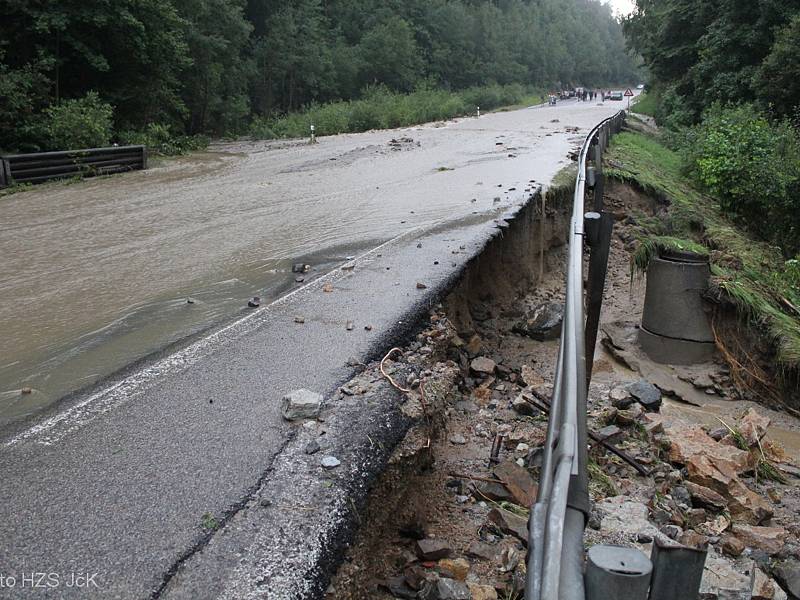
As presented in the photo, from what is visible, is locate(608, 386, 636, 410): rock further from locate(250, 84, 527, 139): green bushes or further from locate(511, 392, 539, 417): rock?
locate(250, 84, 527, 139): green bushes

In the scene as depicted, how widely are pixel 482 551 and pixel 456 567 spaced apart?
219 millimetres

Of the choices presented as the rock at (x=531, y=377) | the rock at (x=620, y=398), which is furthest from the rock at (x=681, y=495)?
the rock at (x=531, y=377)

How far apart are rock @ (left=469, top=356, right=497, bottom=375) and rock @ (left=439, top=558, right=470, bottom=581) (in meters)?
2.54

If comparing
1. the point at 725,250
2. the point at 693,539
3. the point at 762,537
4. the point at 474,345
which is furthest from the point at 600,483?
the point at 725,250

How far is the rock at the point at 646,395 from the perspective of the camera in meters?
5.77

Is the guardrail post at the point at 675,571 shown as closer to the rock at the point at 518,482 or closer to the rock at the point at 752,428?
the rock at the point at 518,482

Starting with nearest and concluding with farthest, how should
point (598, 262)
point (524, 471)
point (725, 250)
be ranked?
point (524, 471) → point (598, 262) → point (725, 250)

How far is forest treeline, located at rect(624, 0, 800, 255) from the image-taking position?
12250 mm

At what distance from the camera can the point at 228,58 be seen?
37812 millimetres

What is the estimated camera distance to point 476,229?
8320mm

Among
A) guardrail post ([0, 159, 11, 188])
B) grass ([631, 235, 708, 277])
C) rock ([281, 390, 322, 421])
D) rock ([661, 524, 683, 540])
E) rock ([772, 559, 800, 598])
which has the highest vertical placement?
guardrail post ([0, 159, 11, 188])

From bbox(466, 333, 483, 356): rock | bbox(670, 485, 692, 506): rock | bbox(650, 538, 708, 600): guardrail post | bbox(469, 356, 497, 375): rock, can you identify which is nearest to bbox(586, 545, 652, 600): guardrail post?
bbox(650, 538, 708, 600): guardrail post

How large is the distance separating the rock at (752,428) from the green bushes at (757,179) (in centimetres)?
713

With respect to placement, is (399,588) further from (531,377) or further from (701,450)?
(531,377)
